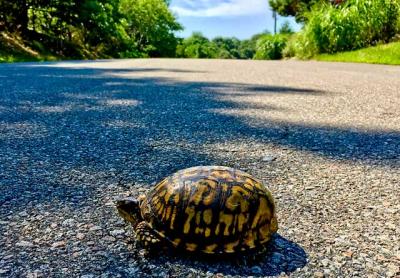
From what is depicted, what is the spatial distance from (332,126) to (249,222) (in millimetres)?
2489

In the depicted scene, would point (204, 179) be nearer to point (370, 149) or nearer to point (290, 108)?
point (370, 149)

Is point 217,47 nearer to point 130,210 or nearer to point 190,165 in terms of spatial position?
point 190,165

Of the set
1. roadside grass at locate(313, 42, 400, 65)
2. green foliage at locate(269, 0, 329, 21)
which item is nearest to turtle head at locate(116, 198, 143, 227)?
roadside grass at locate(313, 42, 400, 65)

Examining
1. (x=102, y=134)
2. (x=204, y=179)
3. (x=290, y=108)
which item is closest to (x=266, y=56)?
(x=290, y=108)

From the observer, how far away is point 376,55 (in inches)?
498

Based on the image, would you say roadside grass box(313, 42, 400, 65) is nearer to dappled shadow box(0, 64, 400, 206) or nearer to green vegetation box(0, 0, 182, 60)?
dappled shadow box(0, 64, 400, 206)

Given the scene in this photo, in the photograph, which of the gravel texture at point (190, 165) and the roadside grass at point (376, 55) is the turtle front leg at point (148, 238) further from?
the roadside grass at point (376, 55)

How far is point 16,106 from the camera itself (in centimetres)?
457

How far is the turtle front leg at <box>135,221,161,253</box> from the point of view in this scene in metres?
1.59

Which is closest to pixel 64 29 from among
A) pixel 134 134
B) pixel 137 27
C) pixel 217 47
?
pixel 137 27

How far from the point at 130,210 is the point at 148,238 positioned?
8.1 inches

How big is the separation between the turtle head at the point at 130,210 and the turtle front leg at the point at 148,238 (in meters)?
0.09

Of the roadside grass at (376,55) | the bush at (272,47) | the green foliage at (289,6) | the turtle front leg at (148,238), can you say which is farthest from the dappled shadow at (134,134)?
the green foliage at (289,6)

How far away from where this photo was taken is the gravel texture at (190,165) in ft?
5.14
